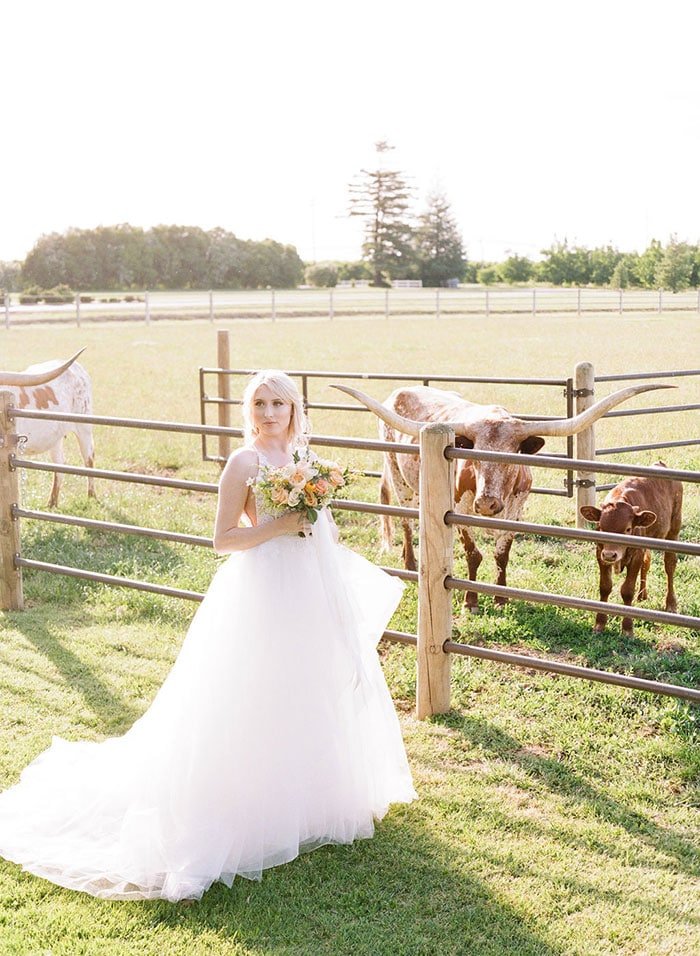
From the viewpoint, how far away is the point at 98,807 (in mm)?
3988

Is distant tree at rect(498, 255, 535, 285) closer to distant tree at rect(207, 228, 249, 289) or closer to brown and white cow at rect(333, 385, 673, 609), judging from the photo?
distant tree at rect(207, 228, 249, 289)

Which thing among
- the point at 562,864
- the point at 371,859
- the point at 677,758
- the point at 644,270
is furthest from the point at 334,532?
the point at 644,270

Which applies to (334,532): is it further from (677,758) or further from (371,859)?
(677,758)

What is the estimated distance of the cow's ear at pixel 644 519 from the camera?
237 inches

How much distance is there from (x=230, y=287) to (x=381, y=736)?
75782mm

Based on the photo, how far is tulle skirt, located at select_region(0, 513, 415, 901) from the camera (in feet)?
12.4

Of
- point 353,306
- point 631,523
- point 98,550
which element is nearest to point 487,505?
point 631,523

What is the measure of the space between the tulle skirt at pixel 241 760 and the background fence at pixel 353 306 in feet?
127

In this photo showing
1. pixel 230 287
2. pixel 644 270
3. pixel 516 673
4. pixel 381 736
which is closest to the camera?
pixel 381 736

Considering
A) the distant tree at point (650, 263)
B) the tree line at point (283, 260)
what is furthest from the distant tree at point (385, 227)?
the distant tree at point (650, 263)

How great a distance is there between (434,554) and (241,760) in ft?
5.05

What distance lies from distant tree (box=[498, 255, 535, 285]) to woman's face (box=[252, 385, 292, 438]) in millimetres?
73906

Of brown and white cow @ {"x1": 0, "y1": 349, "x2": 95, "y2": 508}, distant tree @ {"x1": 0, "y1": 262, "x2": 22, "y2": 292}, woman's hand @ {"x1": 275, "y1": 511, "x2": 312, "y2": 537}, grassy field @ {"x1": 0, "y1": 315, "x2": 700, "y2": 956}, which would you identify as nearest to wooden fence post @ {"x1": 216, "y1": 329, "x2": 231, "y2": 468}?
brown and white cow @ {"x1": 0, "y1": 349, "x2": 95, "y2": 508}

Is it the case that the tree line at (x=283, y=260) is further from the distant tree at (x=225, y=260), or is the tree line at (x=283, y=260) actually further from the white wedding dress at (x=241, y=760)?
the white wedding dress at (x=241, y=760)
